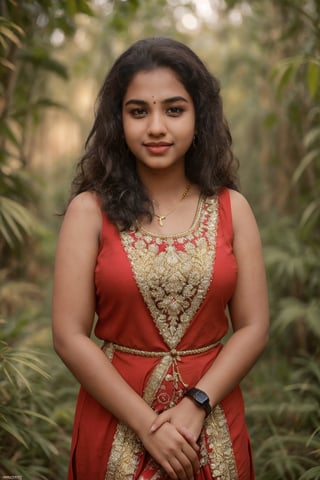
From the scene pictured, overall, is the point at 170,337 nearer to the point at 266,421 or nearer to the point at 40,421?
the point at 40,421

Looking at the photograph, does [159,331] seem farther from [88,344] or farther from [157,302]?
[88,344]

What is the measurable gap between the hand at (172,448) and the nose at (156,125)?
78 cm

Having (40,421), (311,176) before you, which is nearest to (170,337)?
(40,421)

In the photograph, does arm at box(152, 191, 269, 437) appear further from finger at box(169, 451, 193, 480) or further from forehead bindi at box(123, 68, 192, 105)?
forehead bindi at box(123, 68, 192, 105)

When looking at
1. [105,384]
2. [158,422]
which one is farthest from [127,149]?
[158,422]

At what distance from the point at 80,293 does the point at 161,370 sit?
0.32 meters

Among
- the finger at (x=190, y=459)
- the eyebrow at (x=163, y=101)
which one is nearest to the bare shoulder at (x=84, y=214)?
the eyebrow at (x=163, y=101)

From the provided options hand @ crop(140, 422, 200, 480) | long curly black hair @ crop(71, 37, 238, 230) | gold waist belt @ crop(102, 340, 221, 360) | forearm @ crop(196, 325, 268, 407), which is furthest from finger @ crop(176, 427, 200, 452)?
long curly black hair @ crop(71, 37, 238, 230)

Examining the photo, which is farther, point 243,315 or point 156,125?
point 243,315

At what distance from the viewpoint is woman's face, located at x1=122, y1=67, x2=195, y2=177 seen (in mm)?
1547

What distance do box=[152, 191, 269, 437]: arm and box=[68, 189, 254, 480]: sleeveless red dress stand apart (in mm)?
41

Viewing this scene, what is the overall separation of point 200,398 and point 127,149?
79 centimetres

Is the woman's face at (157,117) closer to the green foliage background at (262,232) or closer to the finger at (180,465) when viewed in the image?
the green foliage background at (262,232)

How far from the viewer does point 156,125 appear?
152 centimetres
